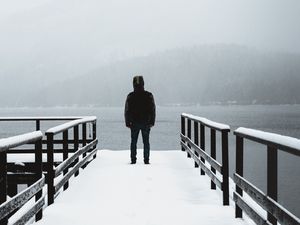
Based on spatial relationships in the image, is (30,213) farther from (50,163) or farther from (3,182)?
(50,163)

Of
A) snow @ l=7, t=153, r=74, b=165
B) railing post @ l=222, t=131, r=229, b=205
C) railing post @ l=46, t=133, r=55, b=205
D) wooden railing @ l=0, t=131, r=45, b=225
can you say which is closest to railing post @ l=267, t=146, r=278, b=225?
railing post @ l=222, t=131, r=229, b=205

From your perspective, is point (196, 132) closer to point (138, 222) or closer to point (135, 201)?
point (135, 201)

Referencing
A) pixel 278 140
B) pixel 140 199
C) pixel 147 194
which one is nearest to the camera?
pixel 278 140

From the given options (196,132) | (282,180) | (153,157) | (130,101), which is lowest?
(282,180)

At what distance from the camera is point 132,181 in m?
9.20

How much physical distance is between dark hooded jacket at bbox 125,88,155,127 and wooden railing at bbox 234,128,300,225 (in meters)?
5.43

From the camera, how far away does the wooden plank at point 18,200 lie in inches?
168

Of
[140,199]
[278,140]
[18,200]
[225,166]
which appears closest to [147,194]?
[140,199]

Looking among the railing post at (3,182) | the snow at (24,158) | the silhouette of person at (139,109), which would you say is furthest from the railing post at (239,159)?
the snow at (24,158)

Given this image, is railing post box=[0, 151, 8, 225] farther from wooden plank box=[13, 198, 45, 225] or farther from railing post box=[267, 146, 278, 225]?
railing post box=[267, 146, 278, 225]

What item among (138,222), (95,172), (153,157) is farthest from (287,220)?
(153,157)

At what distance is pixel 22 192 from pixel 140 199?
2.76 metres

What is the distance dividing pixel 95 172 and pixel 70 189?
2.04 m

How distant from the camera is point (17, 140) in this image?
4957 mm
